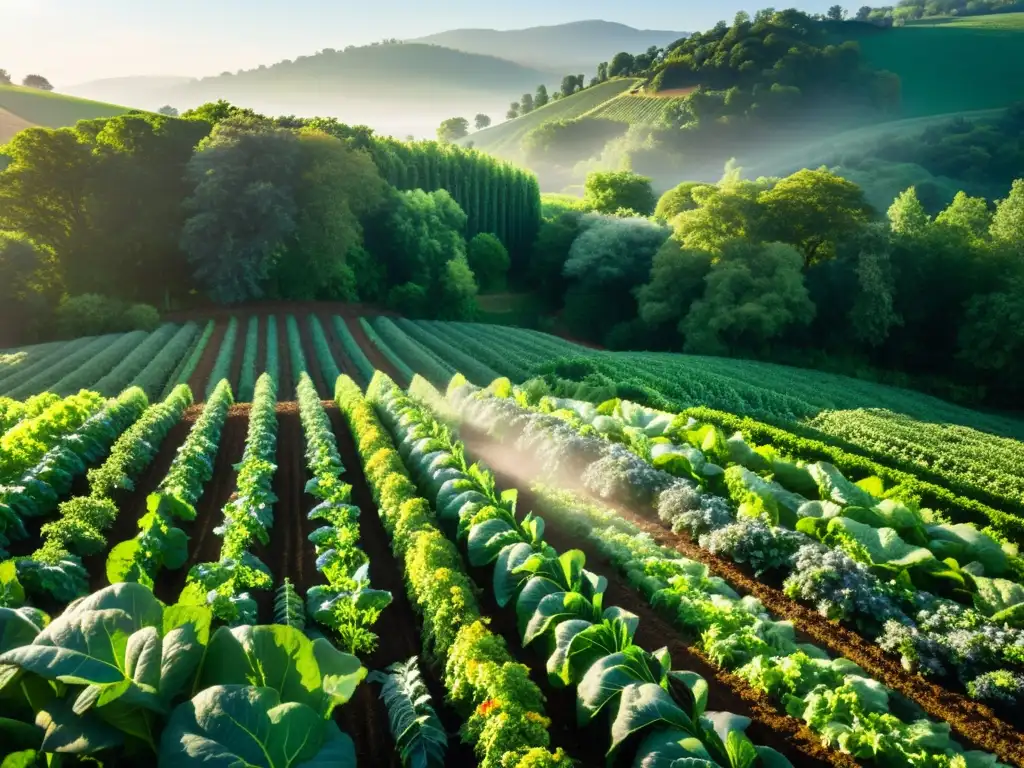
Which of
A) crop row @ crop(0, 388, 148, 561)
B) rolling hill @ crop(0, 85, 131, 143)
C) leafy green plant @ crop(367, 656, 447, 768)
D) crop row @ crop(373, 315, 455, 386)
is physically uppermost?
rolling hill @ crop(0, 85, 131, 143)

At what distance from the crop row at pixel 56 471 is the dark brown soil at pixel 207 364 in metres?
9.01

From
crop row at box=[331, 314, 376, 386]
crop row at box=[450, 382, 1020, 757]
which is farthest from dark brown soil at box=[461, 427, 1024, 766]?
crop row at box=[331, 314, 376, 386]

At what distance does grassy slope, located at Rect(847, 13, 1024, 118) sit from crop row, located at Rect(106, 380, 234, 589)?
110760 millimetres

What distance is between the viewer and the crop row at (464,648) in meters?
5.25

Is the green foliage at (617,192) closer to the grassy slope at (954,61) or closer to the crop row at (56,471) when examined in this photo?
the grassy slope at (954,61)

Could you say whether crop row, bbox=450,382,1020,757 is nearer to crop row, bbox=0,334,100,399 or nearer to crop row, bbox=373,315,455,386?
crop row, bbox=373,315,455,386

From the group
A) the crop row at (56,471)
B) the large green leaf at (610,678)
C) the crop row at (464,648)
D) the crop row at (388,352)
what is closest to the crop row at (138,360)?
the crop row at (56,471)

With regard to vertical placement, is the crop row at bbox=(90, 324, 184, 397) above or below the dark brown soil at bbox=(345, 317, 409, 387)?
above

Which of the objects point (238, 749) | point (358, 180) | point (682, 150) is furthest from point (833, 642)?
point (682, 150)

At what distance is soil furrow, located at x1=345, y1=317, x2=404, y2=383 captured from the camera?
93.2 feet

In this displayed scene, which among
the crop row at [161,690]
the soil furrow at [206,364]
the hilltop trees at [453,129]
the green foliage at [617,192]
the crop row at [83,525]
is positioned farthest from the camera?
the hilltop trees at [453,129]

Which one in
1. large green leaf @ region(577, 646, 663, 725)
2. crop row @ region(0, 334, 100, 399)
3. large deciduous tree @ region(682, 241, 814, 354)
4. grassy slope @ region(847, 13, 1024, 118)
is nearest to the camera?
large green leaf @ region(577, 646, 663, 725)

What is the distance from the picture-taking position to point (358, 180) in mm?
43219

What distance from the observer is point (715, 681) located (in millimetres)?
6859
